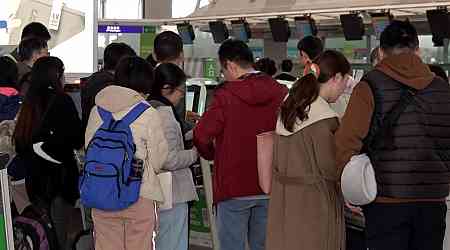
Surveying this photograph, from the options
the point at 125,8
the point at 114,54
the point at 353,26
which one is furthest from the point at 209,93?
the point at 125,8

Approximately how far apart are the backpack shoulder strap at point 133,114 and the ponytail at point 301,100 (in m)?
0.68

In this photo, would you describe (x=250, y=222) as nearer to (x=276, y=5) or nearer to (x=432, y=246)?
(x=432, y=246)

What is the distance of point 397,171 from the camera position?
127 inches


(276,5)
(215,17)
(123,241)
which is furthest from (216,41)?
(123,241)

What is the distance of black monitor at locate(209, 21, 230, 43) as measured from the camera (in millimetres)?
10781

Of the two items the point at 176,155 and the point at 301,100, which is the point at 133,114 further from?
the point at 301,100

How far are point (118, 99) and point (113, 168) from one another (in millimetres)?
327

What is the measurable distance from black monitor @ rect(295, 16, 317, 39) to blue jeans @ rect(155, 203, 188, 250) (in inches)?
226

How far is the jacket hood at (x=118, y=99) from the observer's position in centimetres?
374

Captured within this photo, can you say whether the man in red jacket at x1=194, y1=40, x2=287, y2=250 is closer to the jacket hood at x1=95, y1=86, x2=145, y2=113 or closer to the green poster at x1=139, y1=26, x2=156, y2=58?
the jacket hood at x1=95, y1=86, x2=145, y2=113

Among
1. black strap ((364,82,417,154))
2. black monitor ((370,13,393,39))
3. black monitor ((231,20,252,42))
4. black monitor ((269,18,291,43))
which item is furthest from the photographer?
black monitor ((231,20,252,42))

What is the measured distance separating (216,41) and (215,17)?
354 millimetres

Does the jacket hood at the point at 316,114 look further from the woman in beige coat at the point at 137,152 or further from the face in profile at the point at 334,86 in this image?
the woman in beige coat at the point at 137,152

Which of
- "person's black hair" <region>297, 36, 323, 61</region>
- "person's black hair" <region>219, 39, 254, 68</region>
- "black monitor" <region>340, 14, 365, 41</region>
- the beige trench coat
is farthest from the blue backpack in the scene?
"black monitor" <region>340, 14, 365, 41</region>
